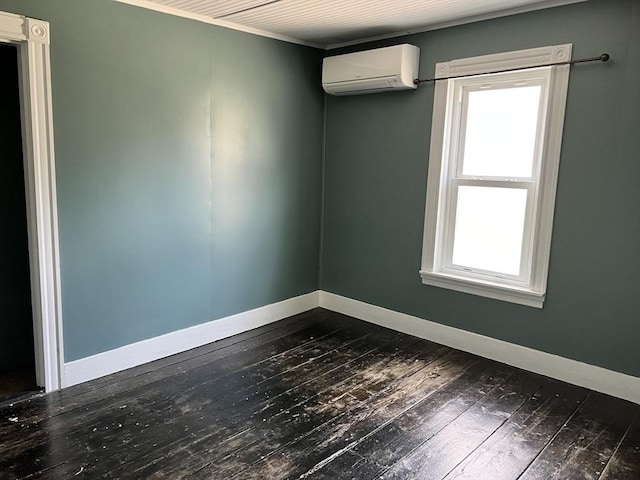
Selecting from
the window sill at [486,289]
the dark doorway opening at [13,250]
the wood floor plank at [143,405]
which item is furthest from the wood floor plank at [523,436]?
the dark doorway opening at [13,250]

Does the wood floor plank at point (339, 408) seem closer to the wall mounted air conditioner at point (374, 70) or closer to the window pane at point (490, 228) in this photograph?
the window pane at point (490, 228)

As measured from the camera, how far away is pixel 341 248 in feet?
14.3

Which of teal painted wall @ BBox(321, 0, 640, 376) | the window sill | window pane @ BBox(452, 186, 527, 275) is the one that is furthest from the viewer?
window pane @ BBox(452, 186, 527, 275)

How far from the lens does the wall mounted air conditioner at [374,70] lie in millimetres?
3527

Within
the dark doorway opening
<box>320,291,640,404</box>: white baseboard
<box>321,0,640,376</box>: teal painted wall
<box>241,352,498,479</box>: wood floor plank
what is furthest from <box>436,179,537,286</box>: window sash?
the dark doorway opening

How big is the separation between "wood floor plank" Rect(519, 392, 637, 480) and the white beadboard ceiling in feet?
7.85

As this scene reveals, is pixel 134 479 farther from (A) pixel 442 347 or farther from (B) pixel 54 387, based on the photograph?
(A) pixel 442 347

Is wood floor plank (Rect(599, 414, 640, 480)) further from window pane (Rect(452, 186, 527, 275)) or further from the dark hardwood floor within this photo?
window pane (Rect(452, 186, 527, 275))

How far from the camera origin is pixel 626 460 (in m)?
2.36

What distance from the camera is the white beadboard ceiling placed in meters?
2.96

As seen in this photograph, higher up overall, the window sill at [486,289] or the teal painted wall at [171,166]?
the teal painted wall at [171,166]

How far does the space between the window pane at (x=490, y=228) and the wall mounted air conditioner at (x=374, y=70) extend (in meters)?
0.93

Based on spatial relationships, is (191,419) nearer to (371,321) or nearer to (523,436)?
(523,436)

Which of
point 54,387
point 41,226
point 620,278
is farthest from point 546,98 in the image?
point 54,387
